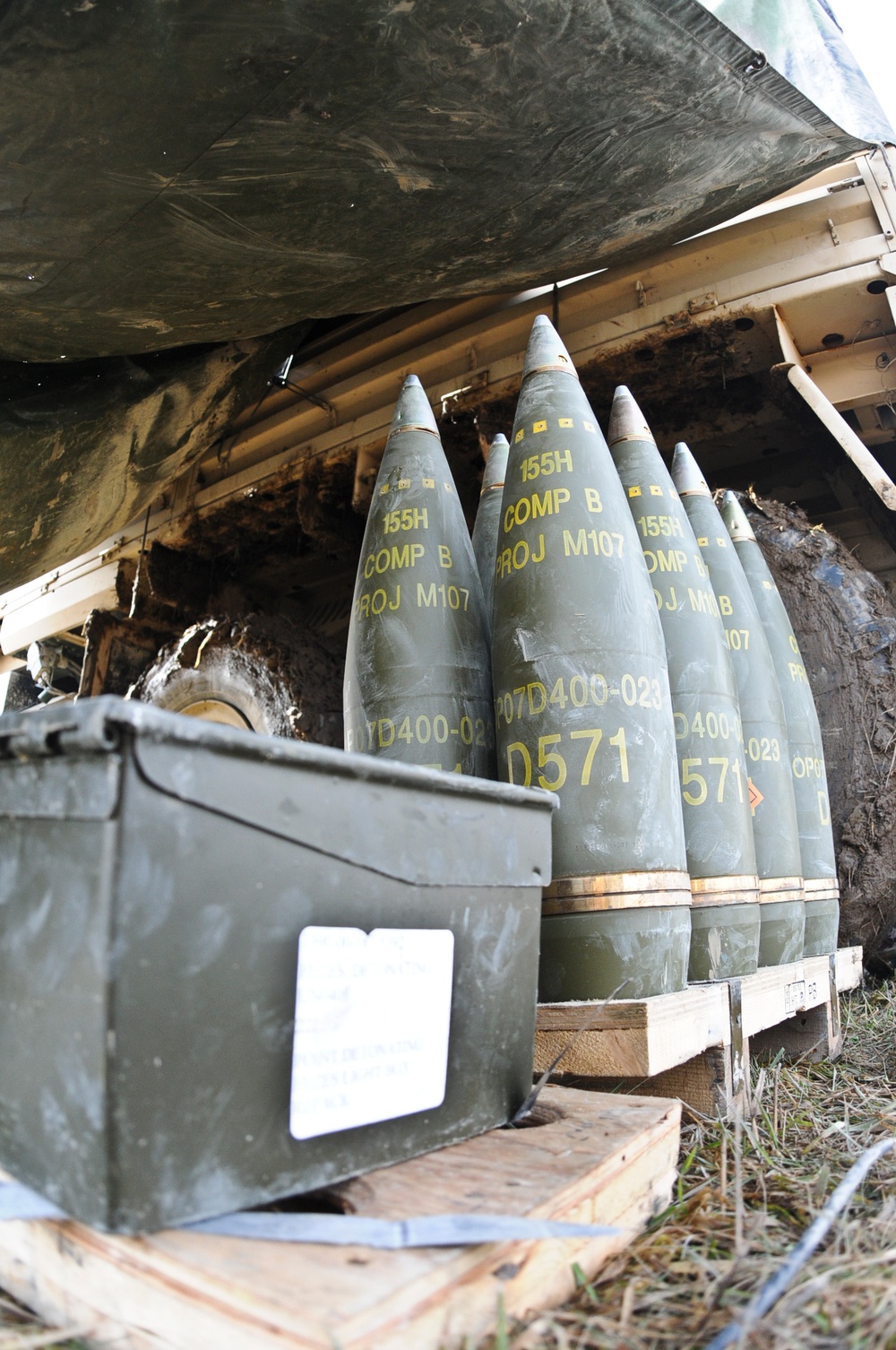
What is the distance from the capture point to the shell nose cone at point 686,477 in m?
1.73

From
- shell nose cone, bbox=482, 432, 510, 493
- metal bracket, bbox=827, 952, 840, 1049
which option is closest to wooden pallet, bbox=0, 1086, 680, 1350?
metal bracket, bbox=827, 952, 840, 1049

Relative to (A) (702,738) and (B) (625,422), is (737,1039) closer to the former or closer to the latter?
(A) (702,738)

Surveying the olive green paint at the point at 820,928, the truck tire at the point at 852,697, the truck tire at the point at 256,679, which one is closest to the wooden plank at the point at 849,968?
the olive green paint at the point at 820,928

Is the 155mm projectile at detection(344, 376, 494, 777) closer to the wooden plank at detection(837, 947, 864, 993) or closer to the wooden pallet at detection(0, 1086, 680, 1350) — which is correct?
the wooden pallet at detection(0, 1086, 680, 1350)

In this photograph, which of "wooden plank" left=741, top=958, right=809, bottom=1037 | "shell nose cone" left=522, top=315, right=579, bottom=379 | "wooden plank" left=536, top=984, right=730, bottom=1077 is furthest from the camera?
"shell nose cone" left=522, top=315, right=579, bottom=379

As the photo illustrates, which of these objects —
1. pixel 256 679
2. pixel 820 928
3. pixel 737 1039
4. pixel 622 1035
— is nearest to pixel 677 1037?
pixel 622 1035

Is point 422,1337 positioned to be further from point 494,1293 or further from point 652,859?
point 652,859

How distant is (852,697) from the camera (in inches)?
76.8

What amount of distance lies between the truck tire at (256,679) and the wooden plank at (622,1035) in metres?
1.63

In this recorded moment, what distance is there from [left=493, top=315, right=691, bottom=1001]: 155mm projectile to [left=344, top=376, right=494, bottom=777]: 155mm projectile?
0.40ft

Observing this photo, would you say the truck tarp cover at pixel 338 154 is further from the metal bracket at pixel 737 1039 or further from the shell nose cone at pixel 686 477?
the metal bracket at pixel 737 1039

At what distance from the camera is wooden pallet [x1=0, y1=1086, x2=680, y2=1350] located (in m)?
0.41

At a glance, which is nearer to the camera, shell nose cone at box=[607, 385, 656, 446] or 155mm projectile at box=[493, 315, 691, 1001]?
155mm projectile at box=[493, 315, 691, 1001]

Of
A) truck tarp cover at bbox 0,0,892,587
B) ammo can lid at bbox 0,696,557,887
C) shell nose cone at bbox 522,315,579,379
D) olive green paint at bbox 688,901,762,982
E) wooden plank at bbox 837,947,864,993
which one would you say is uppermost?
truck tarp cover at bbox 0,0,892,587
